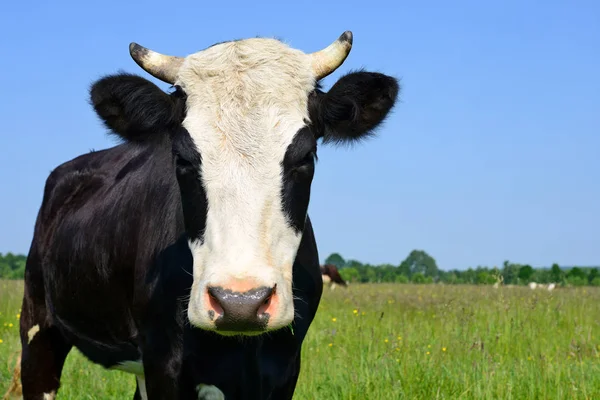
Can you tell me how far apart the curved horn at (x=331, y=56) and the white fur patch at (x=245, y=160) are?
13 cm

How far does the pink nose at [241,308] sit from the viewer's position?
10.1 feet

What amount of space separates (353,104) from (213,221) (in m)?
1.28

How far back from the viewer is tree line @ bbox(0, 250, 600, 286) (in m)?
19.7

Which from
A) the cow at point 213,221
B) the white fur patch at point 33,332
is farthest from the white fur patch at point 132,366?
the white fur patch at point 33,332

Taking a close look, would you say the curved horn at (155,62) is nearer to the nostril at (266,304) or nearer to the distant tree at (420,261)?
the nostril at (266,304)

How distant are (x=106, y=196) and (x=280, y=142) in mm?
2633

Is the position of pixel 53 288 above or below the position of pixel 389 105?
below

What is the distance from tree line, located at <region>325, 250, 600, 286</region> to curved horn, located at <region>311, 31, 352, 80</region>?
4.72 metres

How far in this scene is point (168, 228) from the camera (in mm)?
4371

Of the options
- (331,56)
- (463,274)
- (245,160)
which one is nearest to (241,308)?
(245,160)

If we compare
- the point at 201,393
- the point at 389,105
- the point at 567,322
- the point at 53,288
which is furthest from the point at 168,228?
the point at 567,322

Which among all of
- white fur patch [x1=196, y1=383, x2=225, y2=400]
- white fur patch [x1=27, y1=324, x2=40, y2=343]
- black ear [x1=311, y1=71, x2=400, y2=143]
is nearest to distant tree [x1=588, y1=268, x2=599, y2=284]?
white fur patch [x1=27, y1=324, x2=40, y2=343]

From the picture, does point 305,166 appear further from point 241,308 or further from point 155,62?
point 155,62

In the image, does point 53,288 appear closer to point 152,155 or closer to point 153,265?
point 152,155
